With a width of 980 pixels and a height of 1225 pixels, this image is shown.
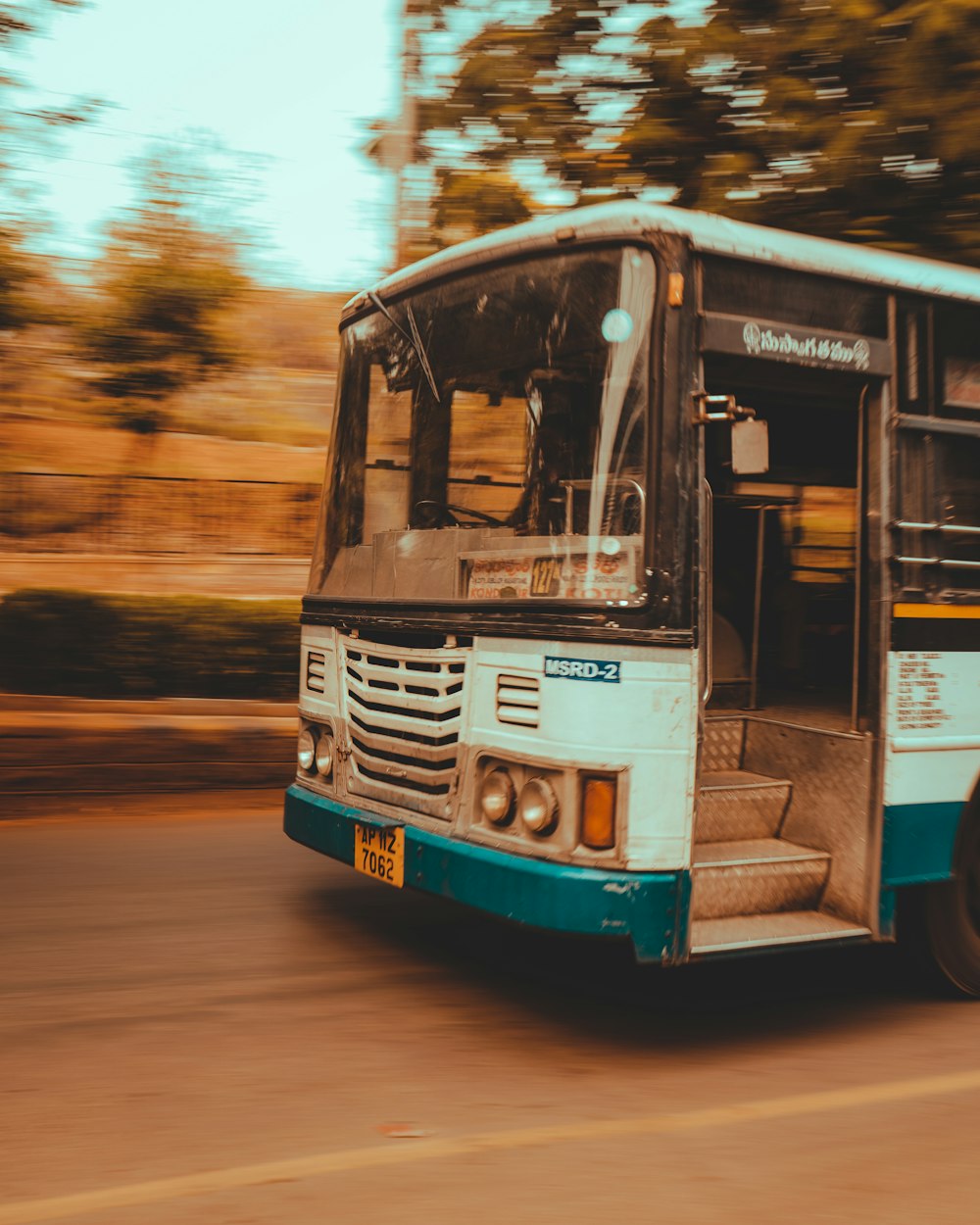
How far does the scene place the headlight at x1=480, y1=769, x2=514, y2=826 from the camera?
4395 mm

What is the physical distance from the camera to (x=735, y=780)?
16.8 ft

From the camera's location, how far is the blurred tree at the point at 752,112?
8328 millimetres

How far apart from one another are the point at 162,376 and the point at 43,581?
9.86ft

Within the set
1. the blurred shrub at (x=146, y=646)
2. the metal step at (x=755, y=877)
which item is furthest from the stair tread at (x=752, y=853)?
the blurred shrub at (x=146, y=646)

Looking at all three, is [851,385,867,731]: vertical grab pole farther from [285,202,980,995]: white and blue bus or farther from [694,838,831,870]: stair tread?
[694,838,831,870]: stair tread

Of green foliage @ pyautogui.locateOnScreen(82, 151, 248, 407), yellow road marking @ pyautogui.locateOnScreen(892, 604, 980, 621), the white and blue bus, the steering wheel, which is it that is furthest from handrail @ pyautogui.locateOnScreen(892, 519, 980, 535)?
green foliage @ pyautogui.locateOnScreen(82, 151, 248, 407)

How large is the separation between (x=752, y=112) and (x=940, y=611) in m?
5.75

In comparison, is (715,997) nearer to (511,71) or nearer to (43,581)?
(511,71)

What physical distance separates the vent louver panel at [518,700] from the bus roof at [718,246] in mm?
1446

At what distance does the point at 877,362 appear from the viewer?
4.62 metres

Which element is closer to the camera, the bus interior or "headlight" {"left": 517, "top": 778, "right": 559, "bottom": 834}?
"headlight" {"left": 517, "top": 778, "right": 559, "bottom": 834}

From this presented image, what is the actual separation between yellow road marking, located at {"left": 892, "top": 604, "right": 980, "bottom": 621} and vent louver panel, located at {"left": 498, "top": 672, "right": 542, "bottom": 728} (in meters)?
1.30

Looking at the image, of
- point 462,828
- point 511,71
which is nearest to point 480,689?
point 462,828

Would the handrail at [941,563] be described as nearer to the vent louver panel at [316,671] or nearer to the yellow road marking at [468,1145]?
the yellow road marking at [468,1145]
